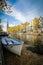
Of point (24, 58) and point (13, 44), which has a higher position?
point (13, 44)

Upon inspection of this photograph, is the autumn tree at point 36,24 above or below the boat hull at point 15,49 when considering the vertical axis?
above

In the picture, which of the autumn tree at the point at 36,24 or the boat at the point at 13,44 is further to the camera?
the autumn tree at the point at 36,24

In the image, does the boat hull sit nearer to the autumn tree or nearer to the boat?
the boat

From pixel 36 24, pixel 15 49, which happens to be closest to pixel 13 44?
pixel 15 49

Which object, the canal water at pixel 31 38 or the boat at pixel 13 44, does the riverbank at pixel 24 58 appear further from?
the canal water at pixel 31 38

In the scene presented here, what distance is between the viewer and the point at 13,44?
7.10ft

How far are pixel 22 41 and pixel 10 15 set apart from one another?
53 cm

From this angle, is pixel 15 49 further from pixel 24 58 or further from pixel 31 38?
pixel 31 38

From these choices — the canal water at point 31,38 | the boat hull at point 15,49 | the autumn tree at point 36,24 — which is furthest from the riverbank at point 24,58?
the autumn tree at point 36,24

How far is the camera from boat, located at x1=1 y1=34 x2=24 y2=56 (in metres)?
2.13

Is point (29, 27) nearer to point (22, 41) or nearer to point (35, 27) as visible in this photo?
point (35, 27)

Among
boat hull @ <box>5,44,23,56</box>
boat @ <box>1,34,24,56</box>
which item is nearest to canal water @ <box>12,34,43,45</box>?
boat @ <box>1,34,24,56</box>

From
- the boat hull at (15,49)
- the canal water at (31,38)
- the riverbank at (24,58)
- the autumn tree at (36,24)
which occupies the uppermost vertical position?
the autumn tree at (36,24)

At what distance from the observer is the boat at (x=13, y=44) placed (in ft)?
7.00
